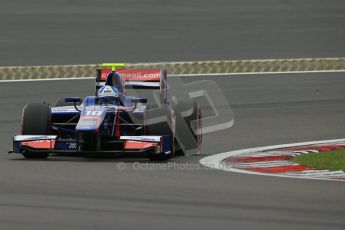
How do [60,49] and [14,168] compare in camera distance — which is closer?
[14,168]

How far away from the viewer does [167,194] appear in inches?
432

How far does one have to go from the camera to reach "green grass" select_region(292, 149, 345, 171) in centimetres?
1346

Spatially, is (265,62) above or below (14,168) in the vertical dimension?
above

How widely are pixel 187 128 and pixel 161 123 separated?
108 centimetres

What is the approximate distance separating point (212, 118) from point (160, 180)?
26.5 ft

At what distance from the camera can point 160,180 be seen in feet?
39.9

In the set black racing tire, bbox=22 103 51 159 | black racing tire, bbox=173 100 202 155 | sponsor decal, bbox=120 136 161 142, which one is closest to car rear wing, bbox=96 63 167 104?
black racing tire, bbox=173 100 202 155

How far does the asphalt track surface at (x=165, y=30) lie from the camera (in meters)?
27.2

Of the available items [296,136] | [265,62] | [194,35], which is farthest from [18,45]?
[296,136]

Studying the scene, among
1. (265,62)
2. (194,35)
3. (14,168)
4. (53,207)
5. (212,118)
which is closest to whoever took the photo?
(53,207)

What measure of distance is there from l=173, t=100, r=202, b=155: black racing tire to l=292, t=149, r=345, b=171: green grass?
1710mm

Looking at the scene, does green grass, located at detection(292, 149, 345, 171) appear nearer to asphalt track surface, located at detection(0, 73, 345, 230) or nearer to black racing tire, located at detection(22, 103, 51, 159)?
asphalt track surface, located at detection(0, 73, 345, 230)

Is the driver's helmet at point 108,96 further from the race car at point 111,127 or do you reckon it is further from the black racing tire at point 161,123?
the black racing tire at point 161,123

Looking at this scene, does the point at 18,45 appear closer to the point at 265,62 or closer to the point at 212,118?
the point at 265,62
